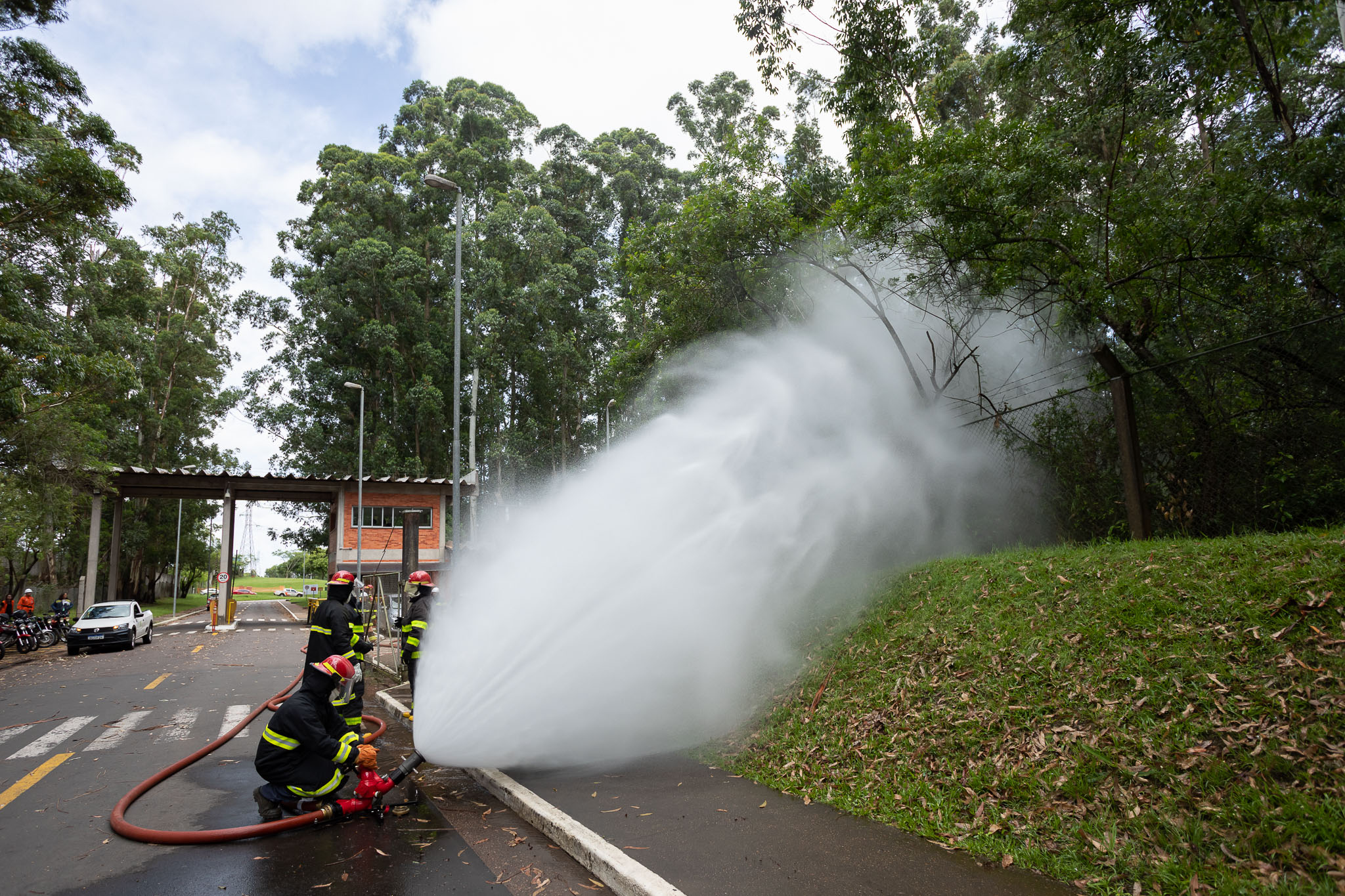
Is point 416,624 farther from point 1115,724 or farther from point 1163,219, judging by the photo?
point 1163,219

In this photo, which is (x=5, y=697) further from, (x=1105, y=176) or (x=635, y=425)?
(x=1105, y=176)

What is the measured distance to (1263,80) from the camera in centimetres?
815

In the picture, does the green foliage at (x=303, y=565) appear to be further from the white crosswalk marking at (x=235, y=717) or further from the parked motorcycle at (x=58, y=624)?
the white crosswalk marking at (x=235, y=717)

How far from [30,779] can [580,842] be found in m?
6.19

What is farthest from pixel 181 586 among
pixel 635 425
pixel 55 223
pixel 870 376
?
pixel 870 376

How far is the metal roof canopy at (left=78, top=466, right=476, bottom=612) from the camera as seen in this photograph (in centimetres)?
2981

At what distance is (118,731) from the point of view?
951 cm

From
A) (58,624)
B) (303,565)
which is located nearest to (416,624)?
(58,624)

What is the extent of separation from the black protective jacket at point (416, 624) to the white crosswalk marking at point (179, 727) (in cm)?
318

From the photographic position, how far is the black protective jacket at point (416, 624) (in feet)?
26.9

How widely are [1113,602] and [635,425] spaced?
1290 centimetres

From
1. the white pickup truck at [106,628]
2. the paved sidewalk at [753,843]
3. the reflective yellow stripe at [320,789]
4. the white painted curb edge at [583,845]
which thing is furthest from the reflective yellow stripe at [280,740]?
the white pickup truck at [106,628]

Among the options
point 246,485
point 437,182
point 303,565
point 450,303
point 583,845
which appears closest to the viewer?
point 583,845

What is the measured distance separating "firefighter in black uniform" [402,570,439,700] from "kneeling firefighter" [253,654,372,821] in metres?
1.29
